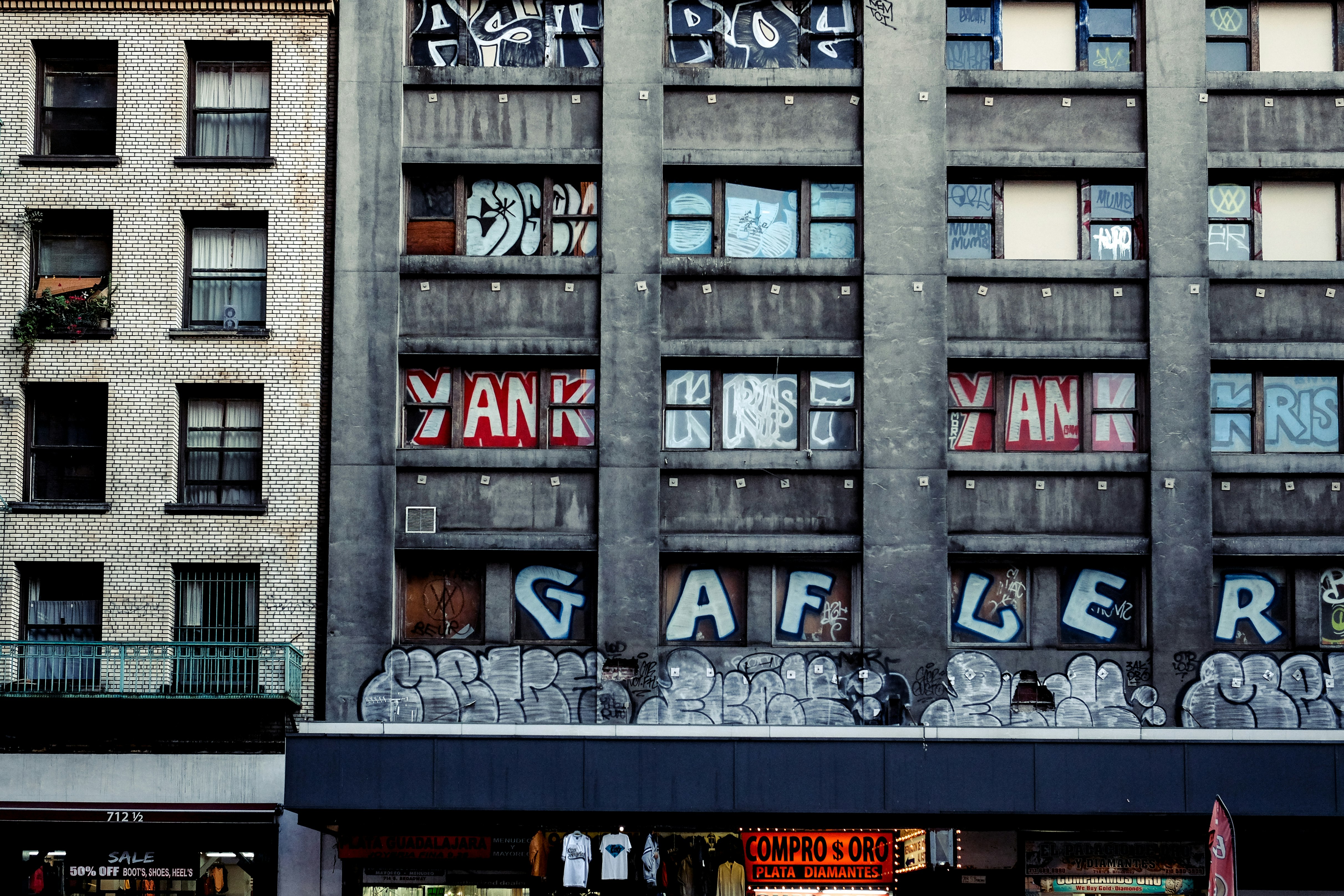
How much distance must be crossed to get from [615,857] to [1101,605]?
27.6 ft

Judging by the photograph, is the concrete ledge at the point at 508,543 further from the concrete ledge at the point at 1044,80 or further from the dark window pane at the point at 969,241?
the concrete ledge at the point at 1044,80

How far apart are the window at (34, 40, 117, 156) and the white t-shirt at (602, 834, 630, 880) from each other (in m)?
13.5

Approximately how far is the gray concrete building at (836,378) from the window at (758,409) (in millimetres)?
61

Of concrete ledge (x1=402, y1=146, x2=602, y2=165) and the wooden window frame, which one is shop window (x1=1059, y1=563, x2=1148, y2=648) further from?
concrete ledge (x1=402, y1=146, x2=602, y2=165)

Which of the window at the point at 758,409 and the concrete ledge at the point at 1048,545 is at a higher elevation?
the window at the point at 758,409

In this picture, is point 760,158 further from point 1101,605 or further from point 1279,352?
point 1101,605

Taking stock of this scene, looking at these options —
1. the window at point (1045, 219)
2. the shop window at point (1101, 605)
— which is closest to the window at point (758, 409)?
the window at point (1045, 219)

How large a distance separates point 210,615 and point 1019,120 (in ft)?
49.0

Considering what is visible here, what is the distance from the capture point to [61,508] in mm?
21938

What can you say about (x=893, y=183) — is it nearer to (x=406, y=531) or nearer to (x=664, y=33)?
(x=664, y=33)

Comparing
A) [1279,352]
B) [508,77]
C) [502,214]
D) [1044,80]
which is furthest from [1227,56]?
[502,214]

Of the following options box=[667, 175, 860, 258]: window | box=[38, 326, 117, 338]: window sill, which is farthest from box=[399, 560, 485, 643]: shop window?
box=[667, 175, 860, 258]: window

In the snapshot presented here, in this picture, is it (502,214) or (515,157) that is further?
(502,214)

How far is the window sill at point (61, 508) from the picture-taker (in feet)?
71.9
